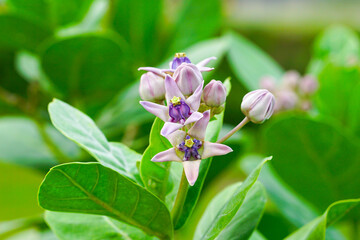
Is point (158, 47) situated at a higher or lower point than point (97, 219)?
higher

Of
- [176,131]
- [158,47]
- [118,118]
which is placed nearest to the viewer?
[176,131]

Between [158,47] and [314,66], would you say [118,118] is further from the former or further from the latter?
[314,66]

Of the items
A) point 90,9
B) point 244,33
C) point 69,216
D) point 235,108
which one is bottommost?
point 235,108

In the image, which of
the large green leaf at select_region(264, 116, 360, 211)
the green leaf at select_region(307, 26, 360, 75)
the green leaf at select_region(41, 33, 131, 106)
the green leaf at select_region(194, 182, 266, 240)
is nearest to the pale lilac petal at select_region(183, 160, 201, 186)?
the green leaf at select_region(194, 182, 266, 240)

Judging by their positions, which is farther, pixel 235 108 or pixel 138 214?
pixel 235 108

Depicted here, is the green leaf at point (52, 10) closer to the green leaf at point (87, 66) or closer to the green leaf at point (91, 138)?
the green leaf at point (87, 66)

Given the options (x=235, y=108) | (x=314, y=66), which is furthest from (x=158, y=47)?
(x=235, y=108)

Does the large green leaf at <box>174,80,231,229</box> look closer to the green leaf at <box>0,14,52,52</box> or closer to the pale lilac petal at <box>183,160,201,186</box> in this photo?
the pale lilac petal at <box>183,160,201,186</box>
